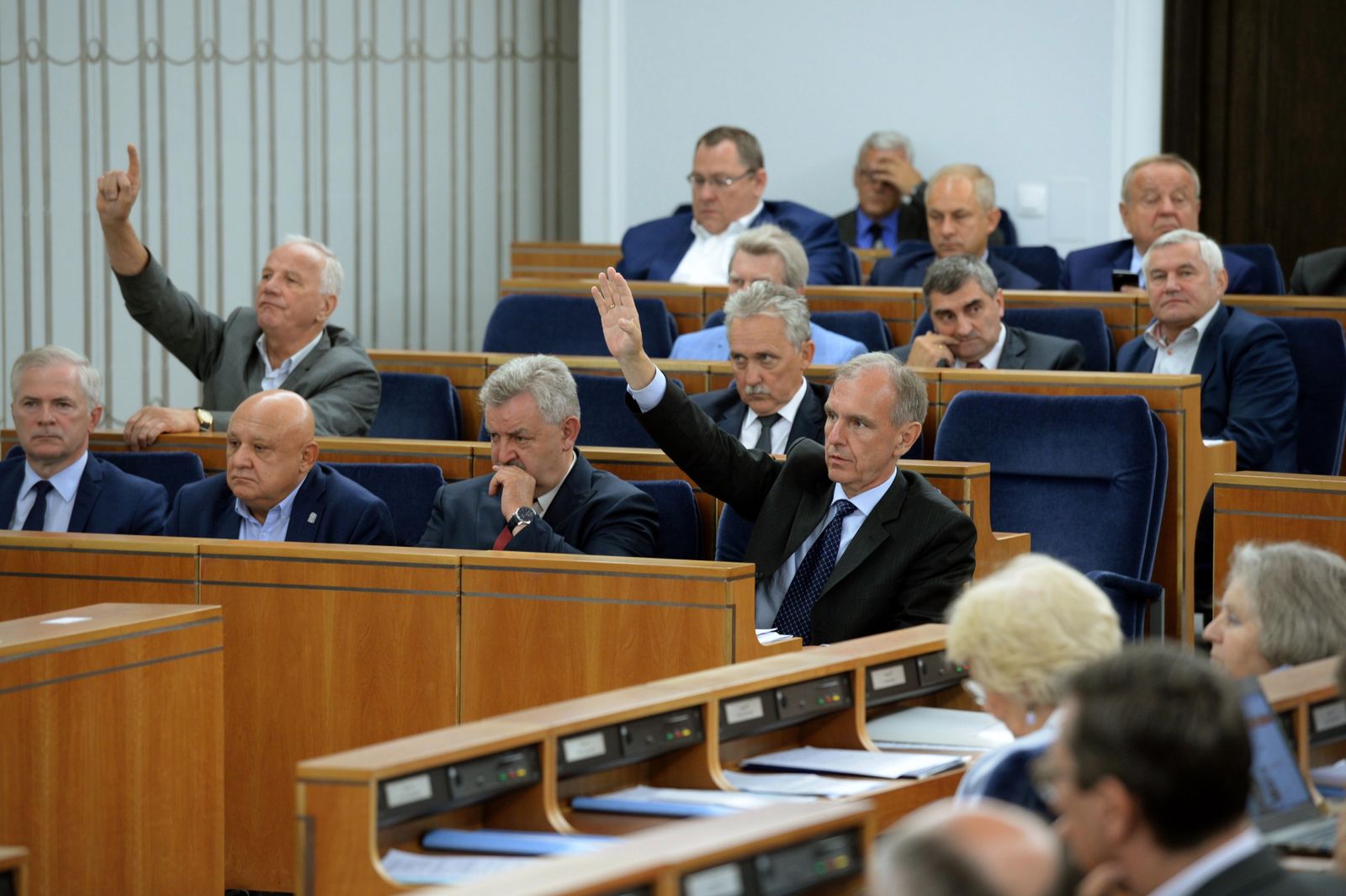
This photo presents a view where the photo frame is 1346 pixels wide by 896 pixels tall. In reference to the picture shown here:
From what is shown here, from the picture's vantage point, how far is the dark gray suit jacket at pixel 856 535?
3.57 metres

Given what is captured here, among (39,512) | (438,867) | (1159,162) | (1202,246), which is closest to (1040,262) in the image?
(1159,162)

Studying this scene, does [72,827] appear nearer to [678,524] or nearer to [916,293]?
[678,524]

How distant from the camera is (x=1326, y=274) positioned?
5.84m

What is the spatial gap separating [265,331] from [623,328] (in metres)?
1.52

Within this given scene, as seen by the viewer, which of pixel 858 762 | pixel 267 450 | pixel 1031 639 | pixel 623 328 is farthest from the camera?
pixel 267 450

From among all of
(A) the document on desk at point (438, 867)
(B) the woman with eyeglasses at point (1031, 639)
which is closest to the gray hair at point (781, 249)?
(B) the woman with eyeglasses at point (1031, 639)

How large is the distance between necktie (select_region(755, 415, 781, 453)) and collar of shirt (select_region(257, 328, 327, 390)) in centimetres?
134

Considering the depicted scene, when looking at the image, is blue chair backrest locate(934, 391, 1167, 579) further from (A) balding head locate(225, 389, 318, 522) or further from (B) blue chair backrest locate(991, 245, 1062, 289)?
(B) blue chair backrest locate(991, 245, 1062, 289)

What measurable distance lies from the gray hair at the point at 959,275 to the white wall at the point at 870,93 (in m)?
3.00

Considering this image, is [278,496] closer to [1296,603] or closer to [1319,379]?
[1296,603]

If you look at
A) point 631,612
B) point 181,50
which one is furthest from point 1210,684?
point 181,50

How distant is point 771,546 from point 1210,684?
7.16 ft

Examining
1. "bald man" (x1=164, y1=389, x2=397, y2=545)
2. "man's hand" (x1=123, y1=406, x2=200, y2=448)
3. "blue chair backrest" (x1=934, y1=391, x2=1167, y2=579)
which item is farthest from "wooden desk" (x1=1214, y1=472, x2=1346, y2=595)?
"man's hand" (x1=123, y1=406, x2=200, y2=448)

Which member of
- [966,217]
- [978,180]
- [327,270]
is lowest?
[327,270]
